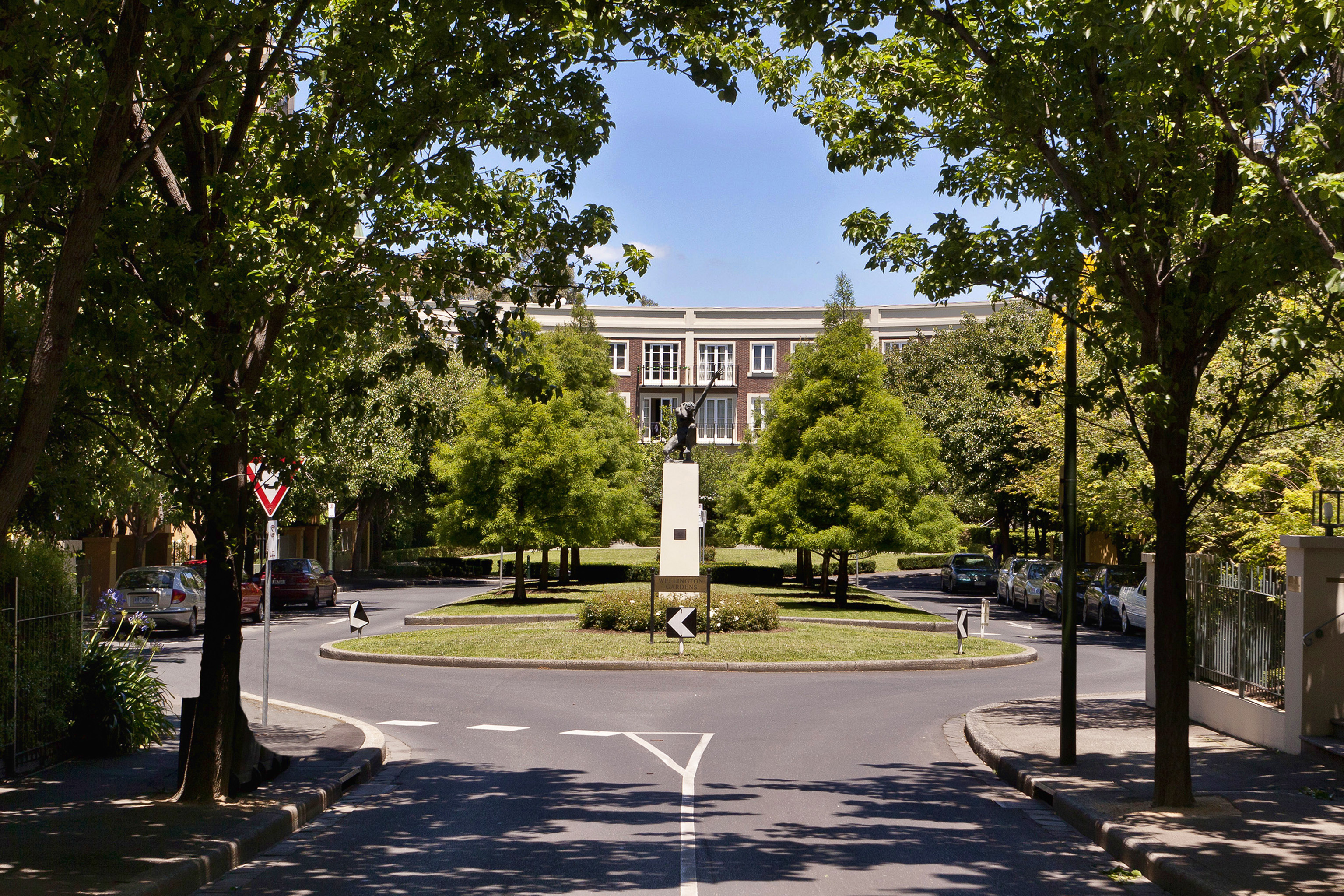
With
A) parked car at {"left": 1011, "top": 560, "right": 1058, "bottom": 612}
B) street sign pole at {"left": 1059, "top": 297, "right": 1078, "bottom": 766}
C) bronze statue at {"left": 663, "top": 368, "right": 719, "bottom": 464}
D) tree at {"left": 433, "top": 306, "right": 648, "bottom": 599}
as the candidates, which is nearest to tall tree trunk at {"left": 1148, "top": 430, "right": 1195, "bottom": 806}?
street sign pole at {"left": 1059, "top": 297, "right": 1078, "bottom": 766}

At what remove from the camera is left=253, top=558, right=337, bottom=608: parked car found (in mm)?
36031

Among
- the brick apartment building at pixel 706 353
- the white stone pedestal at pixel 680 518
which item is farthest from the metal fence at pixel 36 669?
the brick apartment building at pixel 706 353

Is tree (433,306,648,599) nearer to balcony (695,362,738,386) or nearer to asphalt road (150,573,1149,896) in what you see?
asphalt road (150,573,1149,896)

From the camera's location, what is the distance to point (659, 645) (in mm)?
23234

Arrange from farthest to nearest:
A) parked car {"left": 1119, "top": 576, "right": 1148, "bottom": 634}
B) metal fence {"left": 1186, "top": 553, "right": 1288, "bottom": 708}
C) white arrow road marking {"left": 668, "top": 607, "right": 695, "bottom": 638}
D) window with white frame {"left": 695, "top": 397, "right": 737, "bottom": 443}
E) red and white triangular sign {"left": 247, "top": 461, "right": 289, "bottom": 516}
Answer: window with white frame {"left": 695, "top": 397, "right": 737, "bottom": 443} < parked car {"left": 1119, "top": 576, "right": 1148, "bottom": 634} < white arrow road marking {"left": 668, "top": 607, "right": 695, "bottom": 638} < metal fence {"left": 1186, "top": 553, "right": 1288, "bottom": 708} < red and white triangular sign {"left": 247, "top": 461, "right": 289, "bottom": 516}

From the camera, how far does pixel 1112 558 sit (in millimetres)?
45188

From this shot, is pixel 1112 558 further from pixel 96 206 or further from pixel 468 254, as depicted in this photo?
pixel 96 206

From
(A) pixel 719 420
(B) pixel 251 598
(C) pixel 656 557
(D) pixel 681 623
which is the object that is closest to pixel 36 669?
(D) pixel 681 623

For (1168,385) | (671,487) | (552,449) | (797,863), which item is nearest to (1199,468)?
(1168,385)

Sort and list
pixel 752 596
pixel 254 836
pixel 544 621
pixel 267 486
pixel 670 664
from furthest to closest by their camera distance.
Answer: pixel 544 621 → pixel 752 596 → pixel 670 664 → pixel 267 486 → pixel 254 836

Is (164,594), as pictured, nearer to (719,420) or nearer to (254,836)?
(254,836)

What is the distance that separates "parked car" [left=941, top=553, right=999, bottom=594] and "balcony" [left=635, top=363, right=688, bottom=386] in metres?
38.6

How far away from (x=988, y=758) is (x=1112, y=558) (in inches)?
1357

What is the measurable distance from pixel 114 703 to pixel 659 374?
7402 centimetres
